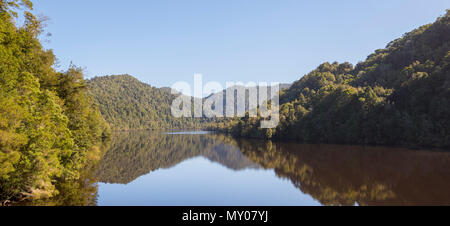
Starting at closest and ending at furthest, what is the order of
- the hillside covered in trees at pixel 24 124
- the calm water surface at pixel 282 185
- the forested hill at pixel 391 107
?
1. the hillside covered in trees at pixel 24 124
2. the calm water surface at pixel 282 185
3. the forested hill at pixel 391 107

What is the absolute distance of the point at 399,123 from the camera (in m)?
61.5

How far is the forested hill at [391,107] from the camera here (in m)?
58.3

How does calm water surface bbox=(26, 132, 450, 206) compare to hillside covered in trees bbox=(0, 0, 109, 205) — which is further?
calm water surface bbox=(26, 132, 450, 206)

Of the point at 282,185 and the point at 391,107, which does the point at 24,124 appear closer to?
the point at 282,185

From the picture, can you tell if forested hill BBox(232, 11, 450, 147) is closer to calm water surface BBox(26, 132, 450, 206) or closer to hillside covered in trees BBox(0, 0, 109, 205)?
calm water surface BBox(26, 132, 450, 206)

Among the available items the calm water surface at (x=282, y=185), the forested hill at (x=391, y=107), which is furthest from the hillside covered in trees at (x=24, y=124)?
the forested hill at (x=391, y=107)

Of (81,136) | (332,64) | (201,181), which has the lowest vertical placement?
(201,181)

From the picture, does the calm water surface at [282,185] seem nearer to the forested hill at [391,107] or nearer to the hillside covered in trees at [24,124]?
the hillside covered in trees at [24,124]

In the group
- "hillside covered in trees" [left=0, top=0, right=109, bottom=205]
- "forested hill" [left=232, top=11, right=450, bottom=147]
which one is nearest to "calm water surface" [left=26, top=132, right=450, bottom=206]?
"hillside covered in trees" [left=0, top=0, right=109, bottom=205]

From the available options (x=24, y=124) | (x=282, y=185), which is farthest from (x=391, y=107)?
(x=24, y=124)

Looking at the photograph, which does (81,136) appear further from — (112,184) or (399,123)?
(399,123)

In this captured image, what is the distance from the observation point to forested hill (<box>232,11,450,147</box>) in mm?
58312
